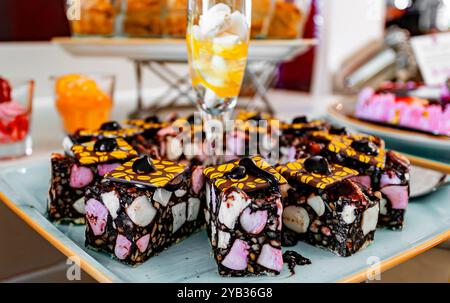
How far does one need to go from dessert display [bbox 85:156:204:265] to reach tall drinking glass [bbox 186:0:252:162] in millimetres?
175

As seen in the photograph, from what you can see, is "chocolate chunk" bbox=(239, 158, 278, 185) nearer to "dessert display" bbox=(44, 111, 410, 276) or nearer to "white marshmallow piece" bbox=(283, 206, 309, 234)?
"dessert display" bbox=(44, 111, 410, 276)

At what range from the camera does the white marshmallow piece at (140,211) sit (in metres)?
0.70

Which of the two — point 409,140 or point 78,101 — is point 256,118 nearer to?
point 409,140

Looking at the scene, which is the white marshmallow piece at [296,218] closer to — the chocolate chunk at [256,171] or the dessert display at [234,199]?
the dessert display at [234,199]

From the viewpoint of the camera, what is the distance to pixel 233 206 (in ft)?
2.23

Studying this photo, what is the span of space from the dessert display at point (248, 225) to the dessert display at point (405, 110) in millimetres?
705

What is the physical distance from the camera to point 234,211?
0.68 metres

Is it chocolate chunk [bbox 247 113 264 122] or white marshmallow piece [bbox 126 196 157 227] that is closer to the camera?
white marshmallow piece [bbox 126 196 157 227]

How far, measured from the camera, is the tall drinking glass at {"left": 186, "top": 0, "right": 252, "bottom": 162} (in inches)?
32.7

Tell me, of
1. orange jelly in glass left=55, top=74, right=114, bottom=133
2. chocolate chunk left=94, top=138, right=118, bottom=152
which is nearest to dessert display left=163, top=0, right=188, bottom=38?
orange jelly in glass left=55, top=74, right=114, bottom=133

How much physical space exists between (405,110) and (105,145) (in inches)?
32.7

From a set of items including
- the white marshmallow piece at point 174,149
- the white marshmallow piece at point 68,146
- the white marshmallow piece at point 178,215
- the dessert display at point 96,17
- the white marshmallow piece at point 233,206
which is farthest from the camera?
the dessert display at point 96,17

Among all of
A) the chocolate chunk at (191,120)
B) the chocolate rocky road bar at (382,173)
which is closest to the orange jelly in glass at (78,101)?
the chocolate chunk at (191,120)

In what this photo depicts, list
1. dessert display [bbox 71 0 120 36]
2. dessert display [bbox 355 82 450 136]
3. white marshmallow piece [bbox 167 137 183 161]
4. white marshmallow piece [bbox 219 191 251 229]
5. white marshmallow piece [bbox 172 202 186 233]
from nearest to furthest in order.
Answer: white marshmallow piece [bbox 219 191 251 229]
white marshmallow piece [bbox 172 202 186 233]
white marshmallow piece [bbox 167 137 183 161]
dessert display [bbox 355 82 450 136]
dessert display [bbox 71 0 120 36]
